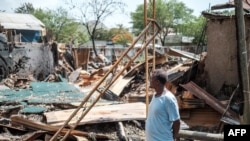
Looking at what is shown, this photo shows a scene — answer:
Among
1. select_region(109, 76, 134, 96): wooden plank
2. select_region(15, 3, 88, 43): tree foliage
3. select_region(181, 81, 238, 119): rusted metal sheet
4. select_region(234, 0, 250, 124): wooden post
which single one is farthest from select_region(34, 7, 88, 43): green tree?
select_region(234, 0, 250, 124): wooden post

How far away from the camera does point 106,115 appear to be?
6809 mm

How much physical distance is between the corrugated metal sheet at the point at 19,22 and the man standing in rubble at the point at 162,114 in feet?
103

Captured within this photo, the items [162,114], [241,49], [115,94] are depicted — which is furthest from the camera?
[115,94]

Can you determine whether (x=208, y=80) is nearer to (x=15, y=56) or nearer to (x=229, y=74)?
(x=229, y=74)

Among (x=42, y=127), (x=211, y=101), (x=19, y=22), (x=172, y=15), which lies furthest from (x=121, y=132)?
(x=172, y=15)

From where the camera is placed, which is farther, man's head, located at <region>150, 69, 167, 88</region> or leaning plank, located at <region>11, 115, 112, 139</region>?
leaning plank, located at <region>11, 115, 112, 139</region>

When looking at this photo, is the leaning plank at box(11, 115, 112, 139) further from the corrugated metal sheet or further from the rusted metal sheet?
the corrugated metal sheet

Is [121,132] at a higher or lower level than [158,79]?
lower

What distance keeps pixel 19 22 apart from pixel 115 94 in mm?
26610

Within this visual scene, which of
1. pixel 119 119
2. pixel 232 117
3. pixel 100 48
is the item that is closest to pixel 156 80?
pixel 119 119

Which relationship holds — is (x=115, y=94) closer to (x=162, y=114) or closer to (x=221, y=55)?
(x=221, y=55)

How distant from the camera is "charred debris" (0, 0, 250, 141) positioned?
6.01 m

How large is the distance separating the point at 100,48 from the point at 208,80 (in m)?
21.6

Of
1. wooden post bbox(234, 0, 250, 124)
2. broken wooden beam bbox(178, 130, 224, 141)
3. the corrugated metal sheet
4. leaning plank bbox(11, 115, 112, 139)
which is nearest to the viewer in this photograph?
broken wooden beam bbox(178, 130, 224, 141)
